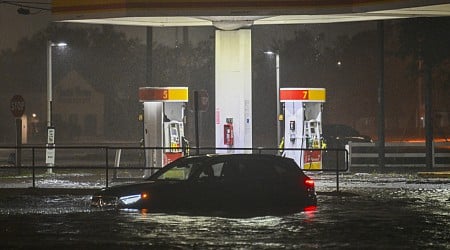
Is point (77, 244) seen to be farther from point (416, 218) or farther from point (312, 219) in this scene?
point (416, 218)

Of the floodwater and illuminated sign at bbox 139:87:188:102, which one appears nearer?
the floodwater

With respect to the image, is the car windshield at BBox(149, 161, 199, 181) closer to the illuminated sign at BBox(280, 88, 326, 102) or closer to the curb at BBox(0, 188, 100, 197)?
the curb at BBox(0, 188, 100, 197)

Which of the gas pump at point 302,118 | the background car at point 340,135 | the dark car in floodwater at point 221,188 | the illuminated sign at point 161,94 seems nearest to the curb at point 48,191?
the illuminated sign at point 161,94

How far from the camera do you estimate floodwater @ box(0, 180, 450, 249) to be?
13.4m

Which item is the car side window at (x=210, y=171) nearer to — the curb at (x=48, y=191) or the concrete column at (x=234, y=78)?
the curb at (x=48, y=191)

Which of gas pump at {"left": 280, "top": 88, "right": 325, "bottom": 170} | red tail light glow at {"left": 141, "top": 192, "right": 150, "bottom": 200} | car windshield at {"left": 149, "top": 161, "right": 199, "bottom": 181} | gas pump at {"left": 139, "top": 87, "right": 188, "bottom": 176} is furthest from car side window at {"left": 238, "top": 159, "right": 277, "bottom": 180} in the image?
gas pump at {"left": 280, "top": 88, "right": 325, "bottom": 170}

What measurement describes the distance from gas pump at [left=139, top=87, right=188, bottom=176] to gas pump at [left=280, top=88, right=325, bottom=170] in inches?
185

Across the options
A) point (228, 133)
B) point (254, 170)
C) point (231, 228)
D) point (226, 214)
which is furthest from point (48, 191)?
point (231, 228)

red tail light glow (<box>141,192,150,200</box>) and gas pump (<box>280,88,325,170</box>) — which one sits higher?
gas pump (<box>280,88,325,170</box>)

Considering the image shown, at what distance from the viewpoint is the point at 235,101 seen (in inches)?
1134

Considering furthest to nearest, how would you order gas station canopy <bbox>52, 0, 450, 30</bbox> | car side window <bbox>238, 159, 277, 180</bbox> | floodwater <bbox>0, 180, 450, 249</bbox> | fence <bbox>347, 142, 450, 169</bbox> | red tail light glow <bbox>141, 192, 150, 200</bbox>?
fence <bbox>347, 142, 450, 169</bbox>, gas station canopy <bbox>52, 0, 450, 30</bbox>, car side window <bbox>238, 159, 277, 180</bbox>, red tail light glow <bbox>141, 192, 150, 200</bbox>, floodwater <bbox>0, 180, 450, 249</bbox>

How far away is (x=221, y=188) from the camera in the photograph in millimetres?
17359

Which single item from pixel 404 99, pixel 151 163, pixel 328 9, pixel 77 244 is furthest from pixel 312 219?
pixel 404 99

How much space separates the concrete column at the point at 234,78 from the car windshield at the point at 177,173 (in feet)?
33.4
